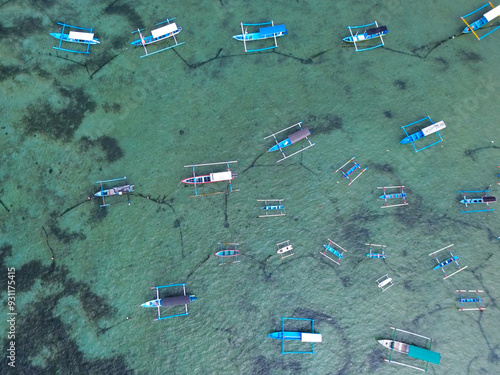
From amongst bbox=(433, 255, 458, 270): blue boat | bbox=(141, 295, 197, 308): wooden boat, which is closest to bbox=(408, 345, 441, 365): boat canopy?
bbox=(433, 255, 458, 270): blue boat

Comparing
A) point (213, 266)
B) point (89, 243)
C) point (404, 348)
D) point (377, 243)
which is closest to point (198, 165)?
point (213, 266)

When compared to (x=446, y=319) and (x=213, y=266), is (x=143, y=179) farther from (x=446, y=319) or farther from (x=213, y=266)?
(x=446, y=319)

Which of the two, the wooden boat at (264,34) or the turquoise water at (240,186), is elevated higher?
the wooden boat at (264,34)

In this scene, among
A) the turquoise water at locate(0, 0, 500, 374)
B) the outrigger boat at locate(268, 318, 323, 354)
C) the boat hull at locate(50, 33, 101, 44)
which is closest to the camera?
the outrigger boat at locate(268, 318, 323, 354)

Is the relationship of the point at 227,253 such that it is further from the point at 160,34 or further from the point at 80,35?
the point at 80,35

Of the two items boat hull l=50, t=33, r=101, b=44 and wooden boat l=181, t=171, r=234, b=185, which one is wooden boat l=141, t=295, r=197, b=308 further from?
boat hull l=50, t=33, r=101, b=44

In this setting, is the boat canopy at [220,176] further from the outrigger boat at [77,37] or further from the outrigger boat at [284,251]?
the outrigger boat at [77,37]

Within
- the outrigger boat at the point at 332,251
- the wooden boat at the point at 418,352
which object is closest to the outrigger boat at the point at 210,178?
the outrigger boat at the point at 332,251
